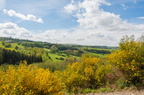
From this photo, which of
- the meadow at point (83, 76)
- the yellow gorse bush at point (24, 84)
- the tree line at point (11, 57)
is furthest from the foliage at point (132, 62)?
the tree line at point (11, 57)

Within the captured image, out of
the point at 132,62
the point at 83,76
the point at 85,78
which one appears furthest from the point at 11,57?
the point at 132,62

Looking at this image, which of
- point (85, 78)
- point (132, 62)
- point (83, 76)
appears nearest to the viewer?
point (132, 62)

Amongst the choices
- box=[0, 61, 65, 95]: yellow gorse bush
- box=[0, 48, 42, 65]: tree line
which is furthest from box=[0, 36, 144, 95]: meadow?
box=[0, 48, 42, 65]: tree line

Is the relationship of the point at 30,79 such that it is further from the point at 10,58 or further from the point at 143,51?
the point at 10,58

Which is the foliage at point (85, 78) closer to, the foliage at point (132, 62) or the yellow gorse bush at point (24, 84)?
the foliage at point (132, 62)

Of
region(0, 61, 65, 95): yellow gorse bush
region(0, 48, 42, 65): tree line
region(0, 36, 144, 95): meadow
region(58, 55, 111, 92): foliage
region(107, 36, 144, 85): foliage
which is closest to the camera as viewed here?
region(0, 61, 65, 95): yellow gorse bush

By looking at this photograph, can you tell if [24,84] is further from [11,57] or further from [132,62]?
[11,57]

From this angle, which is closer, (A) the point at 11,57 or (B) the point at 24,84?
(B) the point at 24,84

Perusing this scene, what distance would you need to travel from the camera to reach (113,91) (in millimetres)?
9977

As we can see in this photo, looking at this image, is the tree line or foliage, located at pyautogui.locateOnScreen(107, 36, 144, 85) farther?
the tree line

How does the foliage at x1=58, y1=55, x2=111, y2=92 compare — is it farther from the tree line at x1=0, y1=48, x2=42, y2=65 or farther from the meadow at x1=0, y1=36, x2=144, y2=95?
the tree line at x1=0, y1=48, x2=42, y2=65

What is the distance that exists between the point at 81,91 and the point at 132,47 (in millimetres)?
6996

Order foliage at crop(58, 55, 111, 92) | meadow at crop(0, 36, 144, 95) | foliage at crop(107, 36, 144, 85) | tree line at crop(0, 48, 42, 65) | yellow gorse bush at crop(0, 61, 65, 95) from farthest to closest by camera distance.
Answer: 1. tree line at crop(0, 48, 42, 65)
2. foliage at crop(58, 55, 111, 92)
3. foliage at crop(107, 36, 144, 85)
4. meadow at crop(0, 36, 144, 95)
5. yellow gorse bush at crop(0, 61, 65, 95)

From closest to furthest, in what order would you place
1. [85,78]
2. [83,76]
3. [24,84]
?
1. [24,84]
2. [85,78]
3. [83,76]
